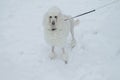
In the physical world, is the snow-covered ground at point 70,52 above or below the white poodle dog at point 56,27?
below

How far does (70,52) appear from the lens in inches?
180

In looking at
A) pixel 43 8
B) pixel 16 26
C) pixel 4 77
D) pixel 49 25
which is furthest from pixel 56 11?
pixel 43 8

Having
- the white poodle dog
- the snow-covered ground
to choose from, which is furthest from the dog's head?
the snow-covered ground

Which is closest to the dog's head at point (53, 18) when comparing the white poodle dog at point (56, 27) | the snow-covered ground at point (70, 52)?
the white poodle dog at point (56, 27)

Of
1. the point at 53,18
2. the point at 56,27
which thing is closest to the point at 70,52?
the point at 56,27

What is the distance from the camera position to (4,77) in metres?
4.11

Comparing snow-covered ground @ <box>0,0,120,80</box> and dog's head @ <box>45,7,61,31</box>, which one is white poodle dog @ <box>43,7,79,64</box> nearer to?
dog's head @ <box>45,7,61,31</box>

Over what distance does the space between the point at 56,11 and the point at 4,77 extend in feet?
4.86

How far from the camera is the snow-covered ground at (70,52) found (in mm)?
4059

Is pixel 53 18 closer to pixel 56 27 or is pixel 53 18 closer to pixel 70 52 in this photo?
pixel 56 27

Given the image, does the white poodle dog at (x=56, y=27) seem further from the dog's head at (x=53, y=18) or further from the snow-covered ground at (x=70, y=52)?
the snow-covered ground at (x=70, y=52)

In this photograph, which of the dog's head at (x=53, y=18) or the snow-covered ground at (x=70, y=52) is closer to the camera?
the dog's head at (x=53, y=18)

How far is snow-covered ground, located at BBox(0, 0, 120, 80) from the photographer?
406 cm

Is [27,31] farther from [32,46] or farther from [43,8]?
[43,8]
